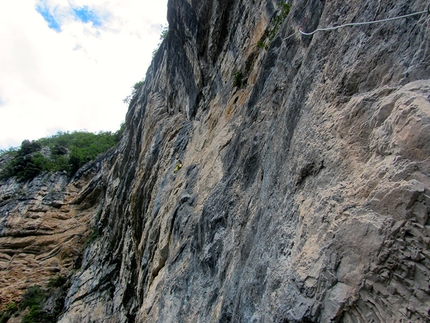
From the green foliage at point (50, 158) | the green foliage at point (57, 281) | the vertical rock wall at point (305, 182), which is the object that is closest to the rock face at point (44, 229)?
the green foliage at point (57, 281)

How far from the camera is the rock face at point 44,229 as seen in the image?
59.3 ft

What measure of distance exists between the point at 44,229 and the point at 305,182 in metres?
20.2

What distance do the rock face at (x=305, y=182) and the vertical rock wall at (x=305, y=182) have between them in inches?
0.5

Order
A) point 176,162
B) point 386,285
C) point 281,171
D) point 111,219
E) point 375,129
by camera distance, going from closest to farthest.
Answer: point 386,285
point 375,129
point 281,171
point 176,162
point 111,219

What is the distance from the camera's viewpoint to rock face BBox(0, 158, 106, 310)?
712 inches

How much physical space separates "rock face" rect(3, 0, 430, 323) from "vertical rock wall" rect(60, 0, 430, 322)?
A: 0.01 meters

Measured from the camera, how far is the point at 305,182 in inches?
148

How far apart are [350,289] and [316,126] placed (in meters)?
1.92

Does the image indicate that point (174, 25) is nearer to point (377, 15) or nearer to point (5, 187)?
point (377, 15)

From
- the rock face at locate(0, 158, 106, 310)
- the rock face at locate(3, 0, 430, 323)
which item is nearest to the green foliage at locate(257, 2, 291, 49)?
the rock face at locate(3, 0, 430, 323)

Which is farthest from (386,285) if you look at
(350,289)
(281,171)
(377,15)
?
(377,15)

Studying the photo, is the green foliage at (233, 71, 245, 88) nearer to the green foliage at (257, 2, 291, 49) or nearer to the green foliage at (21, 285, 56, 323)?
the green foliage at (257, 2, 291, 49)

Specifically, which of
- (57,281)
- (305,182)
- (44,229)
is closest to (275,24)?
(305,182)

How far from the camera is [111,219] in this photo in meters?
17.7
